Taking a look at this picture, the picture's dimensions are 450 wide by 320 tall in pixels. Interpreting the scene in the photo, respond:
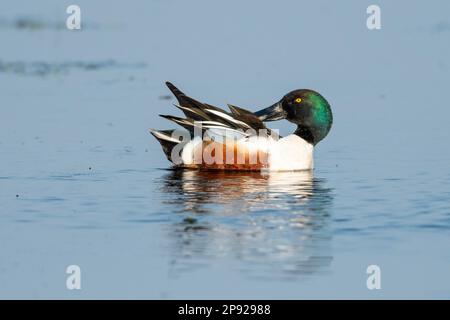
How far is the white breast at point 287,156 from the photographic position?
37.5 feet

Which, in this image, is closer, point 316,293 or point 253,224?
point 316,293

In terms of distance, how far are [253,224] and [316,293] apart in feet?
5.66

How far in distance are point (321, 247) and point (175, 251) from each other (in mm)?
1000

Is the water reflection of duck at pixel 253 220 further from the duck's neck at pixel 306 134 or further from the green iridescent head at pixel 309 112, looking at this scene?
the green iridescent head at pixel 309 112

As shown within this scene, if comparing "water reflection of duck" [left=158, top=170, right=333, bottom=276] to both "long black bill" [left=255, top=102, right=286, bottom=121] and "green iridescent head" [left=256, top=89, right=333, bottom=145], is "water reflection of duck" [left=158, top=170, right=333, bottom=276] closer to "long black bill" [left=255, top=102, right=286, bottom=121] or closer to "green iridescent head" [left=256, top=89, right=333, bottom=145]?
"green iridescent head" [left=256, top=89, right=333, bottom=145]

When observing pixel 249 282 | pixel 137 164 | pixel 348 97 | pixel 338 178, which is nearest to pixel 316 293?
pixel 249 282

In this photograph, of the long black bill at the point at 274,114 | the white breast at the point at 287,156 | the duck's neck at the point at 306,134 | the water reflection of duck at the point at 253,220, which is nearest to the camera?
the water reflection of duck at the point at 253,220

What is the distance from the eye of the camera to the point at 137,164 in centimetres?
1191

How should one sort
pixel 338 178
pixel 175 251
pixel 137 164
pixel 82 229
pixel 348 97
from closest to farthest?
pixel 175 251, pixel 82 229, pixel 338 178, pixel 137 164, pixel 348 97

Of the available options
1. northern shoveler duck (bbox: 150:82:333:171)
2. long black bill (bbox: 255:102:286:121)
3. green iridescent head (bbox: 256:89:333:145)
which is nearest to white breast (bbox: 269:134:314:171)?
northern shoveler duck (bbox: 150:82:333:171)

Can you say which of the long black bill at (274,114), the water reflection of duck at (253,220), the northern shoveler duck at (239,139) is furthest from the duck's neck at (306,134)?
the water reflection of duck at (253,220)

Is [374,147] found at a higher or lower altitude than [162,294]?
higher

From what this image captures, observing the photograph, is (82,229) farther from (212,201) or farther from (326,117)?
(326,117)

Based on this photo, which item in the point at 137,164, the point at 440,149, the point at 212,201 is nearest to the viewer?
the point at 212,201
